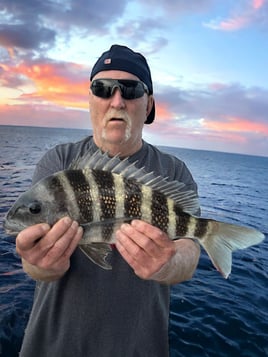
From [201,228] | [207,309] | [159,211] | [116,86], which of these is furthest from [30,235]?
[207,309]

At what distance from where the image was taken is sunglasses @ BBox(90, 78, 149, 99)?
455cm

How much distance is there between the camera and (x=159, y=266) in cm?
352

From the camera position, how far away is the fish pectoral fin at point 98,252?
11.9 ft

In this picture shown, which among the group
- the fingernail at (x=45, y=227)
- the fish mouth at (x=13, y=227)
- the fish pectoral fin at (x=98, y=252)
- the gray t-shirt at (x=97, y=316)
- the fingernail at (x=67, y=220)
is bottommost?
the gray t-shirt at (x=97, y=316)

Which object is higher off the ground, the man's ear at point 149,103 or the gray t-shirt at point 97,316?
the man's ear at point 149,103

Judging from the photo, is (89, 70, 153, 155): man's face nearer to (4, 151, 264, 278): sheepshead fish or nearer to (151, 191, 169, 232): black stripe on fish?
(4, 151, 264, 278): sheepshead fish

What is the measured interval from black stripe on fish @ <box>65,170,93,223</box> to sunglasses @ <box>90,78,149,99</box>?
145 cm

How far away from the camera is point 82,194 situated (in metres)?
3.54

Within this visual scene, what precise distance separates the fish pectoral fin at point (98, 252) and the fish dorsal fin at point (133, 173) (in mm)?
783

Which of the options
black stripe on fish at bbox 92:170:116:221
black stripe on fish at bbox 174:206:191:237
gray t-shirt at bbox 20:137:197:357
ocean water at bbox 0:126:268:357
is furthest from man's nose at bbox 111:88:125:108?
ocean water at bbox 0:126:268:357

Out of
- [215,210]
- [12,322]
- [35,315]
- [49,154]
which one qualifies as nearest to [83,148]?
[49,154]

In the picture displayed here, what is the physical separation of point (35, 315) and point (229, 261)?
236 centimetres

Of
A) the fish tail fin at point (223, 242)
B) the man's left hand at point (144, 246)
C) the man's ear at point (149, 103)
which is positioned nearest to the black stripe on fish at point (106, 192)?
the man's left hand at point (144, 246)

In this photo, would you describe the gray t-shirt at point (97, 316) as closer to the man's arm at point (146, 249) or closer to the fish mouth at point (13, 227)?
the man's arm at point (146, 249)
